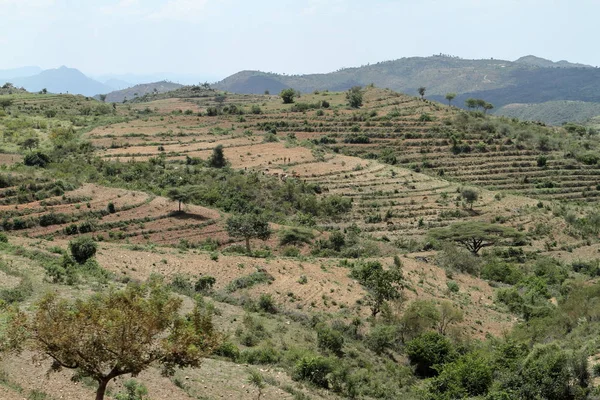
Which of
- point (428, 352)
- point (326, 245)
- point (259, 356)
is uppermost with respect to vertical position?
point (259, 356)

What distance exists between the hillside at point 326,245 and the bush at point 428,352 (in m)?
0.07

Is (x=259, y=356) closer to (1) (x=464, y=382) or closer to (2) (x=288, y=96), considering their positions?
(1) (x=464, y=382)

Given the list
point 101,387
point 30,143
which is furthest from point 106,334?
point 30,143

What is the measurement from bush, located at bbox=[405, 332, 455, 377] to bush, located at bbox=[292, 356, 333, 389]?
585 centimetres

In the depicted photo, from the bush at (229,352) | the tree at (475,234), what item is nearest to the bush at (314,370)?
the bush at (229,352)

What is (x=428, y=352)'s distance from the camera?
70.0 feet

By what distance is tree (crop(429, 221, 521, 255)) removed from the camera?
45.6 meters

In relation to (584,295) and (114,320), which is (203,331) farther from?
(584,295)

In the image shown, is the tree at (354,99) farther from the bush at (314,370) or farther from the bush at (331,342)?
the bush at (314,370)

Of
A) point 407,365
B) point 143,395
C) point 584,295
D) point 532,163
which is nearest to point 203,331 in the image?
point 143,395

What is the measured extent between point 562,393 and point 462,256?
24.4 m

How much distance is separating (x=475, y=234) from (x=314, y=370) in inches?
1272

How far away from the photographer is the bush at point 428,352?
21.2 meters

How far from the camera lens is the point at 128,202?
44.2 m
